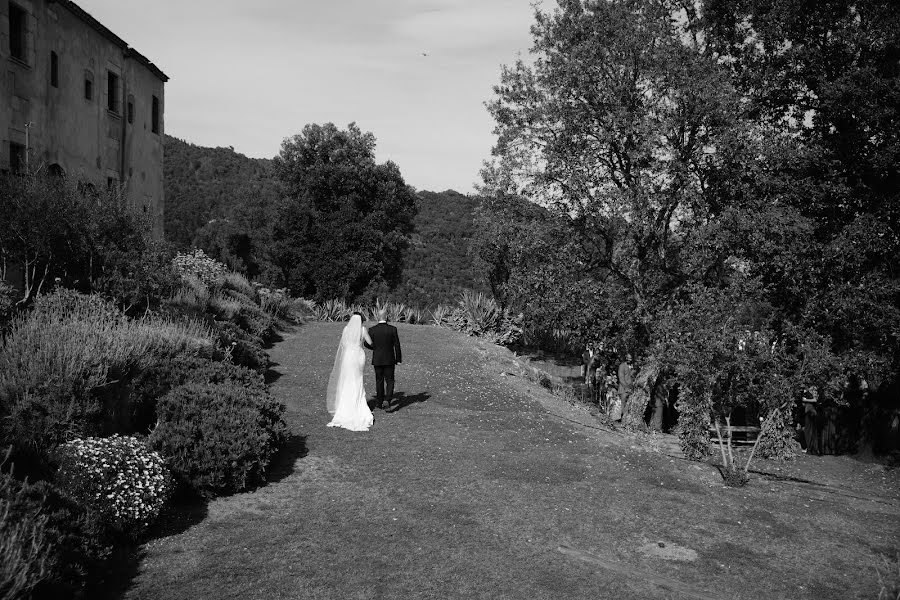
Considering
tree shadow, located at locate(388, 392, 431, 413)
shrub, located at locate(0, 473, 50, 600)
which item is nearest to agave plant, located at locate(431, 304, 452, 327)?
tree shadow, located at locate(388, 392, 431, 413)

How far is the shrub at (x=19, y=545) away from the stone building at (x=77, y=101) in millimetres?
Answer: 11413

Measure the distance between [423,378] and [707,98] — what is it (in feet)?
33.0

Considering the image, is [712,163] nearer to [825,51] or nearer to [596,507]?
[825,51]

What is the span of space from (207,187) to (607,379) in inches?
2742

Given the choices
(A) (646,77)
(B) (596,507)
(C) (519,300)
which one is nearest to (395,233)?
(C) (519,300)

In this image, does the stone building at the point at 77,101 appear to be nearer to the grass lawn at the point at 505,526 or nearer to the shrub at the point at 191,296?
the shrub at the point at 191,296

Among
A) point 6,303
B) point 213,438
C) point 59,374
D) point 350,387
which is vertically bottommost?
point 213,438

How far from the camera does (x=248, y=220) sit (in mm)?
67250

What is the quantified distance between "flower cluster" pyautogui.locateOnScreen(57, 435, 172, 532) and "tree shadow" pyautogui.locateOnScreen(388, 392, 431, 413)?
22.9ft

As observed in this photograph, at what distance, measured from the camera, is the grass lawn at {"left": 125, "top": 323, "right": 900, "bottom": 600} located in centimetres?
731

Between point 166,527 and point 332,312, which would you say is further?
point 332,312

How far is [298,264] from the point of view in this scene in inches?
1672

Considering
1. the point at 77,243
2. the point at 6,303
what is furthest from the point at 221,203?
the point at 6,303

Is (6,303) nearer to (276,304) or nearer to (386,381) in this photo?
(386,381)
